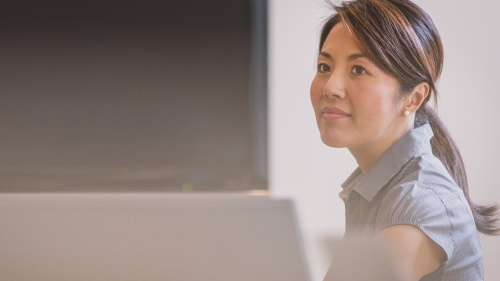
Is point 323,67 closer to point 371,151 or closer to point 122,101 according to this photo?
point 371,151

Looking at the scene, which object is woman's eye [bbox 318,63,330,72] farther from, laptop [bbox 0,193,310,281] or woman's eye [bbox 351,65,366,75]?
laptop [bbox 0,193,310,281]

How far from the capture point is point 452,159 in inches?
33.3

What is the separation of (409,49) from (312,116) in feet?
0.58

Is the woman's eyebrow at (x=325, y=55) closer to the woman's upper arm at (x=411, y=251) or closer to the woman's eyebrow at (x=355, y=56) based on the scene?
the woman's eyebrow at (x=355, y=56)

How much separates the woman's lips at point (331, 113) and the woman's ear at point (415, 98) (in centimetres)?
9

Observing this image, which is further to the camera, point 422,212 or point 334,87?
point 334,87

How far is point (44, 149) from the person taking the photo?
30.6 inches

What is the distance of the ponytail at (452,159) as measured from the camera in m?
0.83

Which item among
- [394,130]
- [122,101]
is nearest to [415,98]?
[394,130]

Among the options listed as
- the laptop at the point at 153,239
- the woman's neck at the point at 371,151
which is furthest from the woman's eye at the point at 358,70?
the laptop at the point at 153,239

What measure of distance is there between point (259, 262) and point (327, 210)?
31cm

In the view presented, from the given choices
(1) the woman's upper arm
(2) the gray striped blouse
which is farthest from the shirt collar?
(1) the woman's upper arm

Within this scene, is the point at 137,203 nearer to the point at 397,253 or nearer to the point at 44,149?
the point at 44,149

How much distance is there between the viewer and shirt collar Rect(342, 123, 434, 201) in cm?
78
